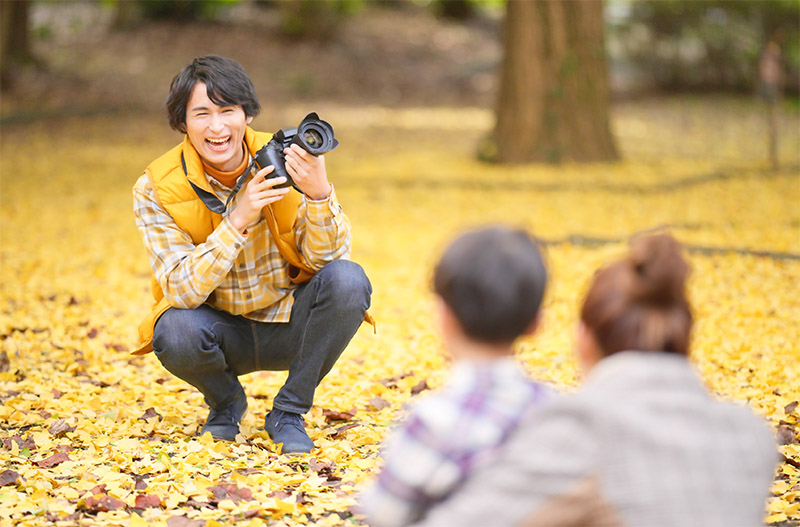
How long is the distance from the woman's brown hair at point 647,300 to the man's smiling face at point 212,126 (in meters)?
1.72

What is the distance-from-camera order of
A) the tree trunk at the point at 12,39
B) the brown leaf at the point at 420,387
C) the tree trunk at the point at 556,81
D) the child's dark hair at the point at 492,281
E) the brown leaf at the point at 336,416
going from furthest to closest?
the tree trunk at the point at 12,39, the tree trunk at the point at 556,81, the brown leaf at the point at 420,387, the brown leaf at the point at 336,416, the child's dark hair at the point at 492,281

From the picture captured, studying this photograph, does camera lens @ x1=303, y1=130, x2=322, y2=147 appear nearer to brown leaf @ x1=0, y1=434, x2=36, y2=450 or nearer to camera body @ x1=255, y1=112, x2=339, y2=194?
camera body @ x1=255, y1=112, x2=339, y2=194

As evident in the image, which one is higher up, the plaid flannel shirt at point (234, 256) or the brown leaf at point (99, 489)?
the plaid flannel shirt at point (234, 256)

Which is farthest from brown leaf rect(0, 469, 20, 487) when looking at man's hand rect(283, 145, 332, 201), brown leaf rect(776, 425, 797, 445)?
brown leaf rect(776, 425, 797, 445)

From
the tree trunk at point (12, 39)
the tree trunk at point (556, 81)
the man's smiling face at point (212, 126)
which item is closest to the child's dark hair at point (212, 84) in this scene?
the man's smiling face at point (212, 126)

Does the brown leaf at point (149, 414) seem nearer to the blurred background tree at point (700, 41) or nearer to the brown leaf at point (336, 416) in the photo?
the brown leaf at point (336, 416)

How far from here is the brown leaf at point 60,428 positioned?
329 cm

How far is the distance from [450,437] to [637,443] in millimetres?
332

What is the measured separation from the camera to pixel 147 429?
3.35 m

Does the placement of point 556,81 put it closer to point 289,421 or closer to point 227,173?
point 227,173

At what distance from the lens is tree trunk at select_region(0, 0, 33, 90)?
14.7 m

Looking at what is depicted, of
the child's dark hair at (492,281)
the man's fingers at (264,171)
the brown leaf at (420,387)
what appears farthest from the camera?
the brown leaf at (420,387)

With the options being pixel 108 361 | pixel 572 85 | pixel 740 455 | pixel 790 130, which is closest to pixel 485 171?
pixel 572 85

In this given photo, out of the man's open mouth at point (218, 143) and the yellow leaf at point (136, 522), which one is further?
the man's open mouth at point (218, 143)
